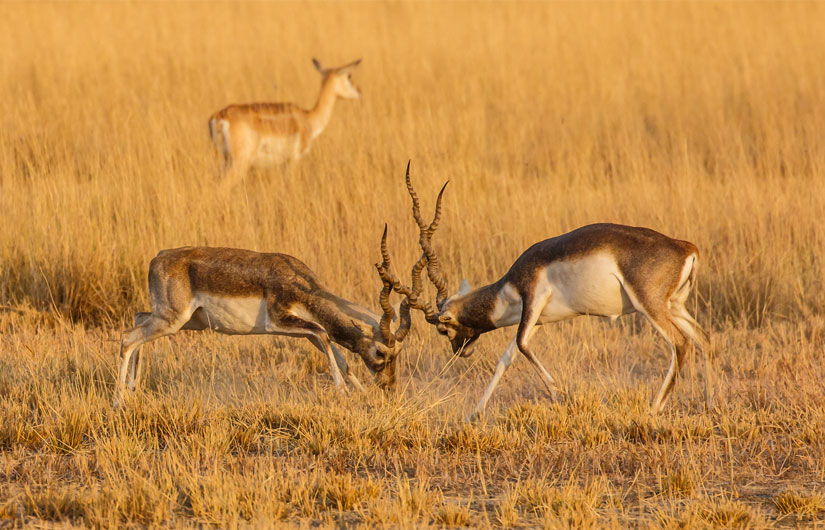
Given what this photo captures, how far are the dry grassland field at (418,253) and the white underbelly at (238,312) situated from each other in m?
0.42

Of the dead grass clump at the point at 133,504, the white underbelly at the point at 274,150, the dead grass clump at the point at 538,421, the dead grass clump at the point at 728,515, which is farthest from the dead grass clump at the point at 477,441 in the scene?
the white underbelly at the point at 274,150

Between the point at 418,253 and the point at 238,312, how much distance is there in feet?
9.91

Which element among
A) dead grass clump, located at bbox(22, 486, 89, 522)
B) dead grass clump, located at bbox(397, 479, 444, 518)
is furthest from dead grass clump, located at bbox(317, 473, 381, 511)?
dead grass clump, located at bbox(22, 486, 89, 522)

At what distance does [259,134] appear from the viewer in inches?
462

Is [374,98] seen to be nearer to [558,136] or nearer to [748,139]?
[558,136]

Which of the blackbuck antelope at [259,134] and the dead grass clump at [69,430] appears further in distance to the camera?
the blackbuck antelope at [259,134]

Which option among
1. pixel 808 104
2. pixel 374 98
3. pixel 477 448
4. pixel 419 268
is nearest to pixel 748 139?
pixel 808 104

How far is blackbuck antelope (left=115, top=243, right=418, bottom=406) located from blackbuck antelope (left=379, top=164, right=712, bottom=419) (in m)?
0.34

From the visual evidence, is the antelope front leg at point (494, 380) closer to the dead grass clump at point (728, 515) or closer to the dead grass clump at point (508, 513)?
the dead grass clump at point (508, 513)

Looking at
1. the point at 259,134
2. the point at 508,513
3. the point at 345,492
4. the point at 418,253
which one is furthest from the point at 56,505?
the point at 259,134

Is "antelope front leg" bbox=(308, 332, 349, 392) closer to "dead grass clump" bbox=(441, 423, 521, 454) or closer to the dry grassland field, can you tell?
the dry grassland field

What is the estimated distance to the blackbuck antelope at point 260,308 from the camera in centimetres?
579

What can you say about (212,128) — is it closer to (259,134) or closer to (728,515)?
(259,134)

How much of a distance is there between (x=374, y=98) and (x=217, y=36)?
15.0ft
